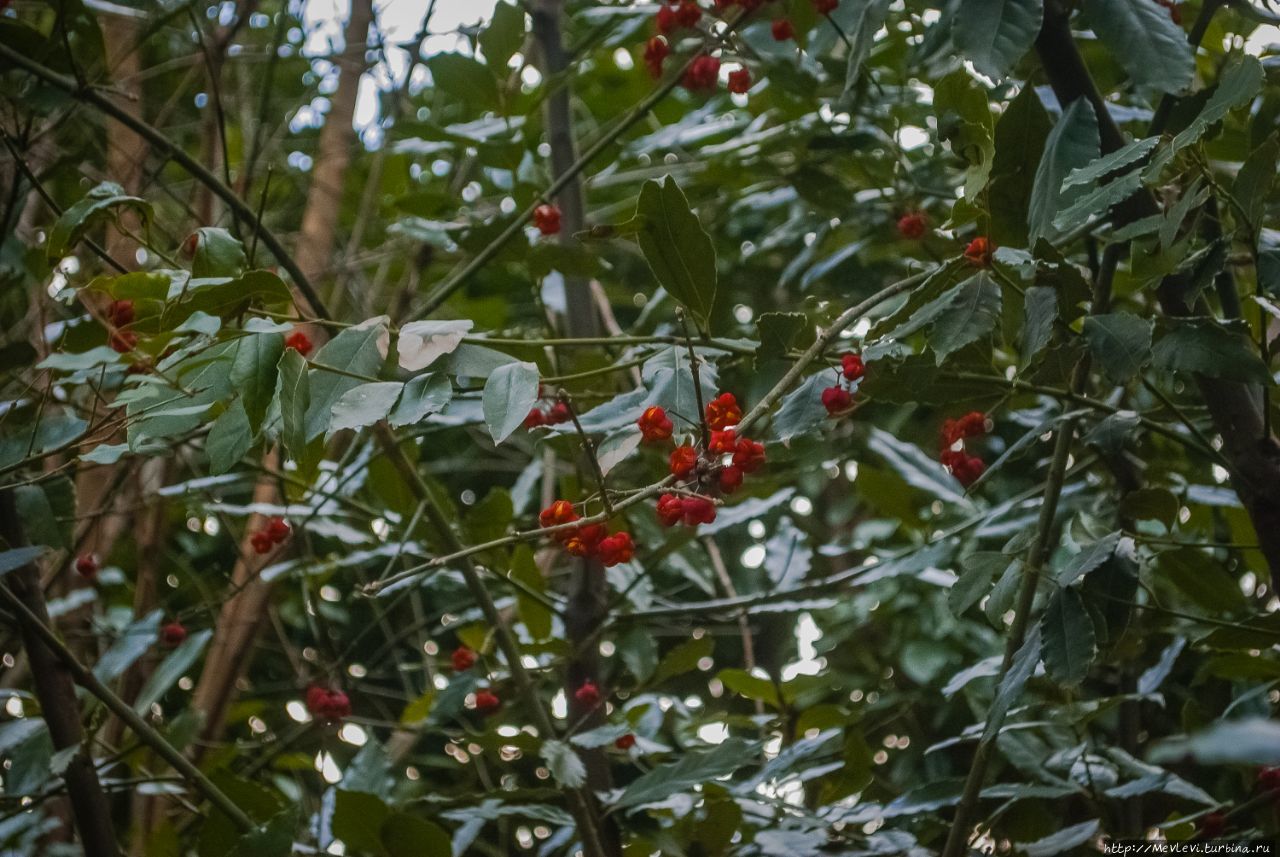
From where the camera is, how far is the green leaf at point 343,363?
0.72 meters

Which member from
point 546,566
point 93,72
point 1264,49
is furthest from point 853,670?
point 93,72

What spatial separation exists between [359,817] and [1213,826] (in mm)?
725

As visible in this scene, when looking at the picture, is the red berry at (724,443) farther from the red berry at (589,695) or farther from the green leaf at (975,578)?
the red berry at (589,695)

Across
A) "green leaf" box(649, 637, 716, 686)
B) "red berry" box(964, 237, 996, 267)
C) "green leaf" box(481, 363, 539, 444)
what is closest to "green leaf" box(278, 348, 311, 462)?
"green leaf" box(481, 363, 539, 444)

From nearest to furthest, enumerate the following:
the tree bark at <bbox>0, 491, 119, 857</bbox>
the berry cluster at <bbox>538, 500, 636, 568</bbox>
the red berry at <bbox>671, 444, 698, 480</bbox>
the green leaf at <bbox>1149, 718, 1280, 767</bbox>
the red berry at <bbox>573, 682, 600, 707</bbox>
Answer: the green leaf at <bbox>1149, 718, 1280, 767</bbox> → the red berry at <bbox>671, 444, 698, 480</bbox> → the berry cluster at <bbox>538, 500, 636, 568</bbox> → the tree bark at <bbox>0, 491, 119, 857</bbox> → the red berry at <bbox>573, 682, 600, 707</bbox>

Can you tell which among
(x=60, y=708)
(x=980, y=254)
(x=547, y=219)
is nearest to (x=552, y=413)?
(x=547, y=219)

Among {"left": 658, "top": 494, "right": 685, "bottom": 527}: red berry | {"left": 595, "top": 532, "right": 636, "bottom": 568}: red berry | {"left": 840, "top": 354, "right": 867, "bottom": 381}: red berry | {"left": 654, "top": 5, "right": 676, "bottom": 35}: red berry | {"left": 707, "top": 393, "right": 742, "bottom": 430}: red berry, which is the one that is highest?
{"left": 654, "top": 5, "right": 676, "bottom": 35}: red berry

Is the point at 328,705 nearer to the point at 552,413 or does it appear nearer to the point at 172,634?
the point at 172,634

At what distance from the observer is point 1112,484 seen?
4.18 feet

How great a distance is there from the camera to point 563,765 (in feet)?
3.05

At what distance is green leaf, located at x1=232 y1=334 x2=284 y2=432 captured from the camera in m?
0.67

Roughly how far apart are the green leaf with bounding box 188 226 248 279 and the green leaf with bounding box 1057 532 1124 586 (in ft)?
2.11

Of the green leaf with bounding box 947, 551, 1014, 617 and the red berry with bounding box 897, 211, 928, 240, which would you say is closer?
the green leaf with bounding box 947, 551, 1014, 617

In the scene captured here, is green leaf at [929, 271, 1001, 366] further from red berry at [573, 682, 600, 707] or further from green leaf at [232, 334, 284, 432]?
red berry at [573, 682, 600, 707]
